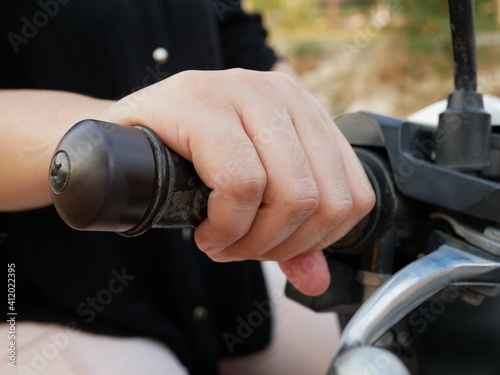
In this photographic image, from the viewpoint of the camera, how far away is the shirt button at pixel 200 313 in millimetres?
993

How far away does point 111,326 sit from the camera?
86 centimetres

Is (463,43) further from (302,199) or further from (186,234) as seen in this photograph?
(186,234)

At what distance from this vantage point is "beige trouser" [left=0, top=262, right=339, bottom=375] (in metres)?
0.76

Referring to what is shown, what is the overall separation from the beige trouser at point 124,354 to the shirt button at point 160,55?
19.2 inches

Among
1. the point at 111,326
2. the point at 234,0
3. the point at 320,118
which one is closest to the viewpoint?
the point at 320,118

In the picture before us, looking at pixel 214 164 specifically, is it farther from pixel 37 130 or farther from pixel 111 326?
pixel 111 326

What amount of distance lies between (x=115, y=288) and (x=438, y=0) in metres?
6.98

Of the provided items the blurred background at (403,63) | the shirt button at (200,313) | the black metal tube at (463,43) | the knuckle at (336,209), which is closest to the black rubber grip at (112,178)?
the knuckle at (336,209)

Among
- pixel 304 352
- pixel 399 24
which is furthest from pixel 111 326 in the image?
pixel 399 24

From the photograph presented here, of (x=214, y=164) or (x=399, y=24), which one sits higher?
(x=214, y=164)

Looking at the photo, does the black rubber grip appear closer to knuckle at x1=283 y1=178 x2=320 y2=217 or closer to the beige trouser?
knuckle at x1=283 y1=178 x2=320 y2=217

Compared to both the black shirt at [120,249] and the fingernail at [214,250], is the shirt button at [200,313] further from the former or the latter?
the fingernail at [214,250]

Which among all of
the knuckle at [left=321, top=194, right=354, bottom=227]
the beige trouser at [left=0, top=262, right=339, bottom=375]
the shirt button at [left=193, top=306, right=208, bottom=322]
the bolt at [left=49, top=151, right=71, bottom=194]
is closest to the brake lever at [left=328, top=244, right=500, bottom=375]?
the knuckle at [left=321, top=194, right=354, bottom=227]

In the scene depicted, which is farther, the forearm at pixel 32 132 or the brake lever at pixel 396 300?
the forearm at pixel 32 132
